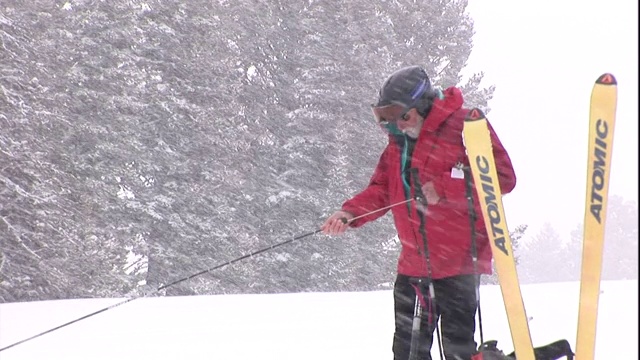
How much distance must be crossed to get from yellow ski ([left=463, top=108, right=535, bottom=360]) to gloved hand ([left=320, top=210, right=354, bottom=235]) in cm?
89

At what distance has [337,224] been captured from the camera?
13.0ft

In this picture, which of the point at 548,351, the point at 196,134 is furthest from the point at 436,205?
the point at 196,134

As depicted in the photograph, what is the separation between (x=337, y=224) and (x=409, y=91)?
2.87 ft

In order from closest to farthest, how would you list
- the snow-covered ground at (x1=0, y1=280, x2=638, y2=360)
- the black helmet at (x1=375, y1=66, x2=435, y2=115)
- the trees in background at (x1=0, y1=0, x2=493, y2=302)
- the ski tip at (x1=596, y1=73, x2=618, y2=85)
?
1. the ski tip at (x1=596, y1=73, x2=618, y2=85)
2. the black helmet at (x1=375, y1=66, x2=435, y2=115)
3. the snow-covered ground at (x1=0, y1=280, x2=638, y2=360)
4. the trees in background at (x1=0, y1=0, x2=493, y2=302)

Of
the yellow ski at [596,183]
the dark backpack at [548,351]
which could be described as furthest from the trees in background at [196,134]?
the yellow ski at [596,183]

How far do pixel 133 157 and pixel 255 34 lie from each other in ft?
21.9

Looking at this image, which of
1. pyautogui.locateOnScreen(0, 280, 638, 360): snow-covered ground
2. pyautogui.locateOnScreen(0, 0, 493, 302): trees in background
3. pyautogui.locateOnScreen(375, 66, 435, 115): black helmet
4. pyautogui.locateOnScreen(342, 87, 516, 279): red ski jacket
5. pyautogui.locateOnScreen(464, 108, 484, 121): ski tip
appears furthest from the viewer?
pyautogui.locateOnScreen(0, 0, 493, 302): trees in background

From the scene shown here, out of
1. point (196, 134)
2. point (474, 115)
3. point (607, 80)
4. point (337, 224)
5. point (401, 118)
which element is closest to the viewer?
point (607, 80)

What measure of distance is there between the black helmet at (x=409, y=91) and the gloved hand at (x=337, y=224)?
71 centimetres

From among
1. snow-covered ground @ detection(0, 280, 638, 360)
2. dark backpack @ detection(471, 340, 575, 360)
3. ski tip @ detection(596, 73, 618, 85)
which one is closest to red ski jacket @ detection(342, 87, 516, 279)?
dark backpack @ detection(471, 340, 575, 360)

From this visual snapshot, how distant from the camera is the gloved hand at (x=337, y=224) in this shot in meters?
3.96

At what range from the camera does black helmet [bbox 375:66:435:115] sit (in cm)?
360

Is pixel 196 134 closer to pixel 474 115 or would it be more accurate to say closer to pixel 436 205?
pixel 436 205

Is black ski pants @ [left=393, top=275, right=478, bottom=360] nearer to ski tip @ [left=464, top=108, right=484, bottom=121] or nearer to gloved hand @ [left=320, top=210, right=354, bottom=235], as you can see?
gloved hand @ [left=320, top=210, right=354, bottom=235]
